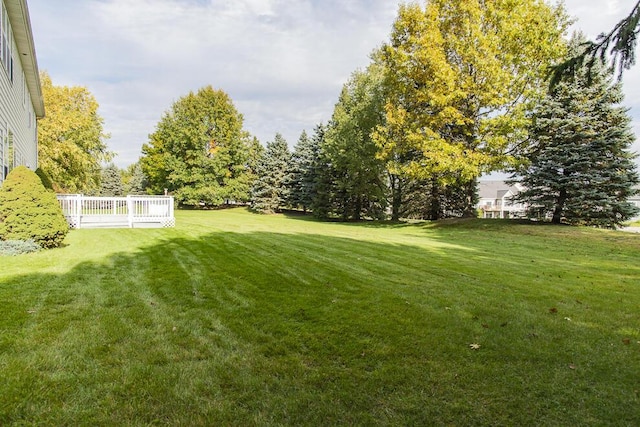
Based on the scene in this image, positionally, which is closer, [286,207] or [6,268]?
[6,268]

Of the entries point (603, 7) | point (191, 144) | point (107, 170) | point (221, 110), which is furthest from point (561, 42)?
point (107, 170)

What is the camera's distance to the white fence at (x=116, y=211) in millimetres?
12555

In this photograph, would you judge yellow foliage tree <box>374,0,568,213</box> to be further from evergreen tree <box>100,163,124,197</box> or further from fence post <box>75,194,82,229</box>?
evergreen tree <box>100,163,124,197</box>

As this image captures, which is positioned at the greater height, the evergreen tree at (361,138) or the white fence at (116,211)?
the evergreen tree at (361,138)

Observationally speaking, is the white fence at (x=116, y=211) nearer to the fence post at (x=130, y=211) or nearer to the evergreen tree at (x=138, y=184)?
the fence post at (x=130, y=211)

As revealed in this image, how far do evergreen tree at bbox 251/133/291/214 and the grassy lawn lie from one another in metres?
27.8

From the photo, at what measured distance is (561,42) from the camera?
615 inches

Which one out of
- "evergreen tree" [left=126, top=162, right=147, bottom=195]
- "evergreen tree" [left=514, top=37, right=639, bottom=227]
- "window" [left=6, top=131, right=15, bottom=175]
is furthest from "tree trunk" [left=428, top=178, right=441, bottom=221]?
"evergreen tree" [left=126, top=162, right=147, bottom=195]

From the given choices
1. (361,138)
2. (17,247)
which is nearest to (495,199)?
(361,138)

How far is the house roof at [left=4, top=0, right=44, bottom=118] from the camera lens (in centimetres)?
899

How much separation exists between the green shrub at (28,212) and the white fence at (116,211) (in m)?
5.42

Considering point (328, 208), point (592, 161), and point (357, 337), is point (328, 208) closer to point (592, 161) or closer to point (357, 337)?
point (592, 161)

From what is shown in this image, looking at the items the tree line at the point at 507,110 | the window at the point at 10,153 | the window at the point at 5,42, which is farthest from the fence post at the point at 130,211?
the tree line at the point at 507,110

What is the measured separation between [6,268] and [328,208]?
896 inches
